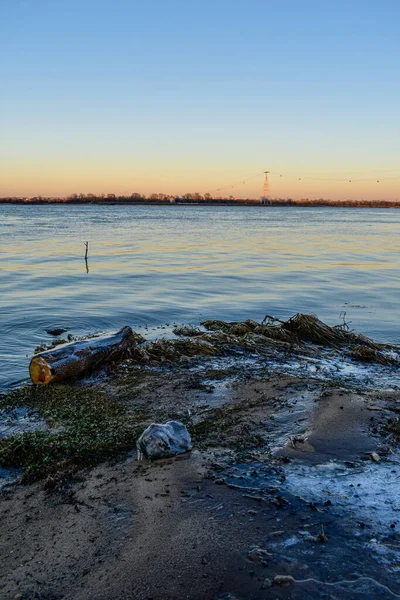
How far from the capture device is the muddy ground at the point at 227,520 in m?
3.01

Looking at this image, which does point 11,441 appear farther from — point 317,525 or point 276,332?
point 276,332

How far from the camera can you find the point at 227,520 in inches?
140

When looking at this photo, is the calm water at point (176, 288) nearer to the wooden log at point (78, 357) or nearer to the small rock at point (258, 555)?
the wooden log at point (78, 357)

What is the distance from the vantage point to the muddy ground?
3.01 m

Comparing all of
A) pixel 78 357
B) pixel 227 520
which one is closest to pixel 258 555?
pixel 227 520

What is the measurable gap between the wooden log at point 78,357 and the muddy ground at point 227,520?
253cm

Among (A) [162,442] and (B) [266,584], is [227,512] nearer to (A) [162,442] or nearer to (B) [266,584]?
(B) [266,584]

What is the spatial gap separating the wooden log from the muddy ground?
8.31ft

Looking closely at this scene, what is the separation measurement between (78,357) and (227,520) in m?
4.40

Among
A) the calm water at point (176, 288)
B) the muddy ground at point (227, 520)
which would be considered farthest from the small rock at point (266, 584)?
the calm water at point (176, 288)

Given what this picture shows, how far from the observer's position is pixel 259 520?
3.56 meters

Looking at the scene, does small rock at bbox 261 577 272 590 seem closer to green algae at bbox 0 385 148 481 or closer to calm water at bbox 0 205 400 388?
green algae at bbox 0 385 148 481

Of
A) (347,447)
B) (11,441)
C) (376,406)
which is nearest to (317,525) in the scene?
(347,447)

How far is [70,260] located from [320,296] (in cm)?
1327
